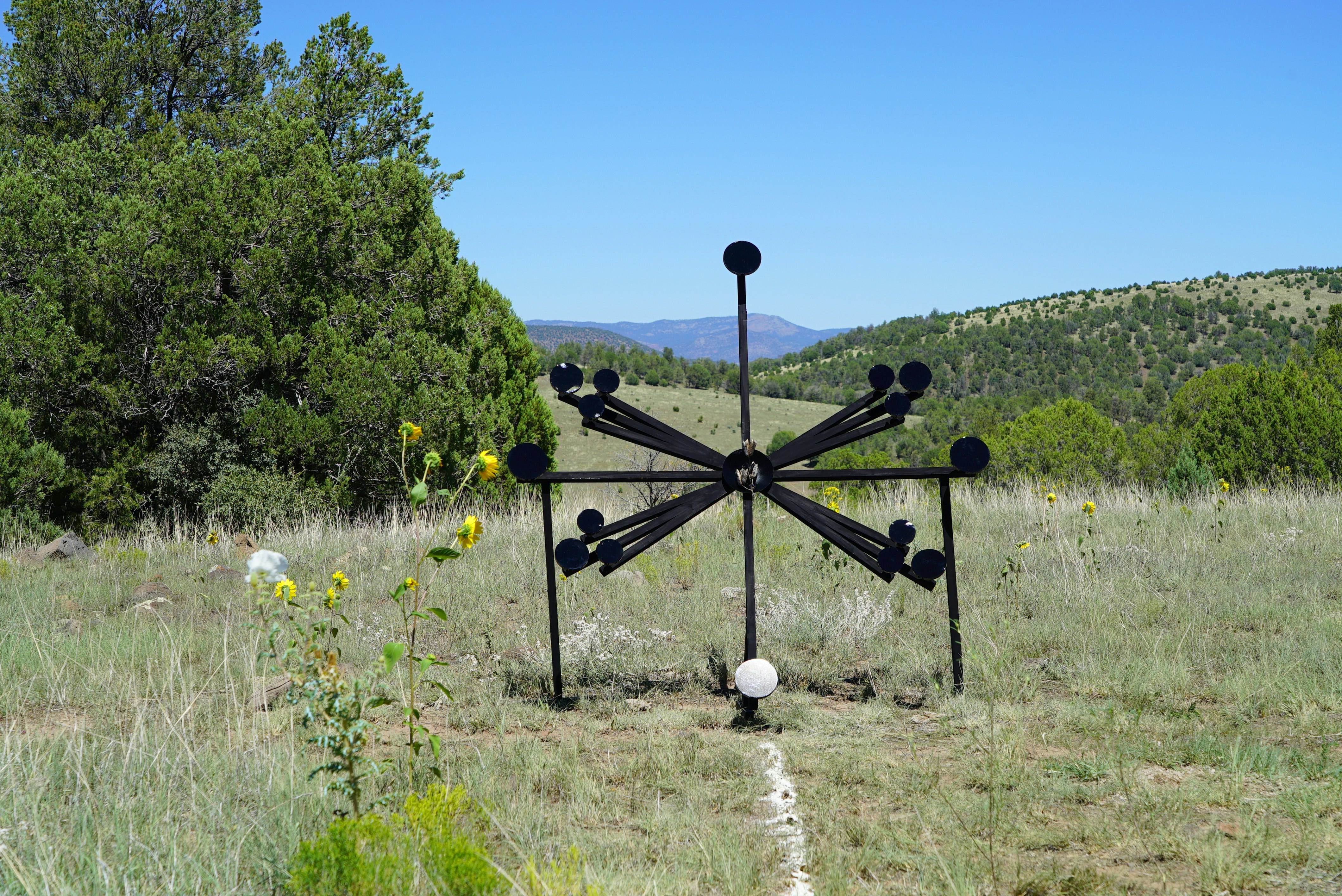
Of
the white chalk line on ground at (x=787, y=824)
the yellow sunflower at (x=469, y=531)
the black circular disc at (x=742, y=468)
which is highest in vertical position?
the black circular disc at (x=742, y=468)

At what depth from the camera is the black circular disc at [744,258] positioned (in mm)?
4527

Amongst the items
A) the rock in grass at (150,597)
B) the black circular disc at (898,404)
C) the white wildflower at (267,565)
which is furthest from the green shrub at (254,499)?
the white wildflower at (267,565)

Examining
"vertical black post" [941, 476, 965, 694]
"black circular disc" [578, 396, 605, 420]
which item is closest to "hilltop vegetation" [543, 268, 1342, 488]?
"vertical black post" [941, 476, 965, 694]

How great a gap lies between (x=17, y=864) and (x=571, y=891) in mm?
1503

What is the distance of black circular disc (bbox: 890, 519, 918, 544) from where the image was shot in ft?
14.3

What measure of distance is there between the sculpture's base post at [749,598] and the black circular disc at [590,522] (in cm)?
71

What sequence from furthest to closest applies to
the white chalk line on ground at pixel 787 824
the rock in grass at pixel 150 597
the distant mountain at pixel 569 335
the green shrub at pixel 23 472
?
the distant mountain at pixel 569 335 < the green shrub at pixel 23 472 < the rock in grass at pixel 150 597 < the white chalk line on ground at pixel 787 824

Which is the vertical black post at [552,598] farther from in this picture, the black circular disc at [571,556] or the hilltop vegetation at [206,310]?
the hilltop vegetation at [206,310]

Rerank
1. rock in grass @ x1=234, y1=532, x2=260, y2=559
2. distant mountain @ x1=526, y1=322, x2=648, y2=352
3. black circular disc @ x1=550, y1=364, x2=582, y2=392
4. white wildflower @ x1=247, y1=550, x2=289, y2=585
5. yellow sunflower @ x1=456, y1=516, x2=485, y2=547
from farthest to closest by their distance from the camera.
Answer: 1. distant mountain @ x1=526, y1=322, x2=648, y2=352
2. rock in grass @ x1=234, y1=532, x2=260, y2=559
3. black circular disc @ x1=550, y1=364, x2=582, y2=392
4. yellow sunflower @ x1=456, y1=516, x2=485, y2=547
5. white wildflower @ x1=247, y1=550, x2=289, y2=585

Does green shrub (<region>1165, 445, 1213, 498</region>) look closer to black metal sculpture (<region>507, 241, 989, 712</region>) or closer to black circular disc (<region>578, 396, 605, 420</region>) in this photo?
black metal sculpture (<region>507, 241, 989, 712</region>)

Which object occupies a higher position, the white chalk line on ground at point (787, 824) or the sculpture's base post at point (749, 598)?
the sculpture's base post at point (749, 598)

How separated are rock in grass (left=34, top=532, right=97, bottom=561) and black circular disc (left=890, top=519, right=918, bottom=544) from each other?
7540 millimetres

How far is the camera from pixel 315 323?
12.5 meters

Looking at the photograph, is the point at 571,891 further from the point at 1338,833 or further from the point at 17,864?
the point at 1338,833
